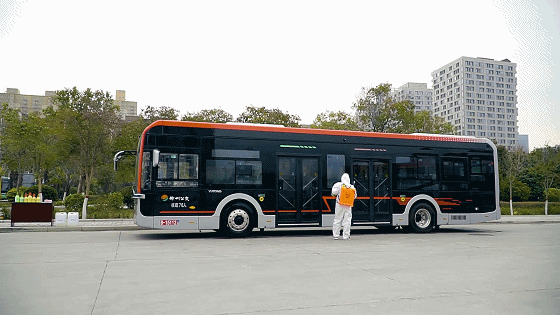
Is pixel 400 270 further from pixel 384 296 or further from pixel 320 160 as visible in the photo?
pixel 320 160

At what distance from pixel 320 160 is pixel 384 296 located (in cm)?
838

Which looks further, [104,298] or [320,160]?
[320,160]

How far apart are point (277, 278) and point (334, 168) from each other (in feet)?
24.8

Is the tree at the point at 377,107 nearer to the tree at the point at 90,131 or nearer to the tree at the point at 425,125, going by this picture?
the tree at the point at 425,125

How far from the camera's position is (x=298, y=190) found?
44.8ft

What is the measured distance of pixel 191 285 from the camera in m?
6.44

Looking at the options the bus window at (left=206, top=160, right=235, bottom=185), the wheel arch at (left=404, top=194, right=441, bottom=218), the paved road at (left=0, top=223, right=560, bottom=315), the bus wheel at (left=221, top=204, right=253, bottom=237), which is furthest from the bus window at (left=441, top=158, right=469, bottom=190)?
the bus window at (left=206, top=160, right=235, bottom=185)

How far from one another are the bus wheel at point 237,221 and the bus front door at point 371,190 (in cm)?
347

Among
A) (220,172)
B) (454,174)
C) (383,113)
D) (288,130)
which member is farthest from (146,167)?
(383,113)

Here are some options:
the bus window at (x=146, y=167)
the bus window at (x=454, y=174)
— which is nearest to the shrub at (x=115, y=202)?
the bus window at (x=146, y=167)

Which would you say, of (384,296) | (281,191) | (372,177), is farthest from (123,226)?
(384,296)

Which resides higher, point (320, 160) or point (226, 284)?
point (320, 160)

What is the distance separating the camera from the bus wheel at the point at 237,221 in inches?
510

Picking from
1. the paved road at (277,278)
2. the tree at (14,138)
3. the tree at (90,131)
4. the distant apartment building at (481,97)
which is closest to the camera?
the paved road at (277,278)
